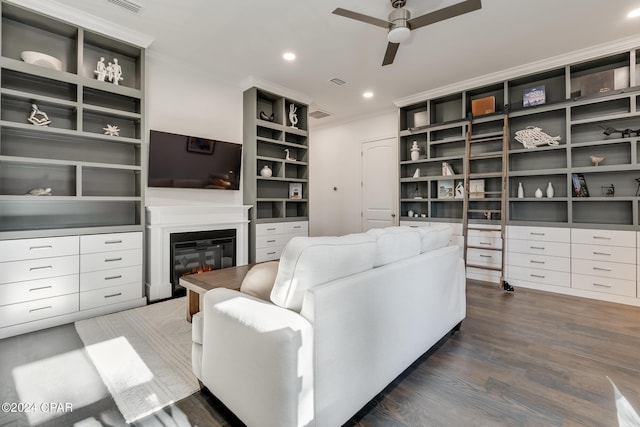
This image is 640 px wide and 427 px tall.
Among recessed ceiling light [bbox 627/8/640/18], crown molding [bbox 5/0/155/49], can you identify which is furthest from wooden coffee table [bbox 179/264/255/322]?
recessed ceiling light [bbox 627/8/640/18]

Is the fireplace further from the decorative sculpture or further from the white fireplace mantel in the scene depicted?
the decorative sculpture

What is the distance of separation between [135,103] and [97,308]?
87.2 inches

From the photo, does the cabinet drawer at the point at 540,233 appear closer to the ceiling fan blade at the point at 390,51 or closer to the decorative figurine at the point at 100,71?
the ceiling fan blade at the point at 390,51

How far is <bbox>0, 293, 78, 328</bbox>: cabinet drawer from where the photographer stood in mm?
2457

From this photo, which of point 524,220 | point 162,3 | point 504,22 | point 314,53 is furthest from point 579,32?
point 162,3

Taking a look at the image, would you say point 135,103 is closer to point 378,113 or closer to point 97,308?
point 97,308

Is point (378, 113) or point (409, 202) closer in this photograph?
point (409, 202)

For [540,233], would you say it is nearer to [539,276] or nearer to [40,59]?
[539,276]

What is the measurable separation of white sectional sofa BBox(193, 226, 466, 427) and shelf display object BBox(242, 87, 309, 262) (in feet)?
9.07

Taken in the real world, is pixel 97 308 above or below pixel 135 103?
below

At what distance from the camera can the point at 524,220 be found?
4070 millimetres

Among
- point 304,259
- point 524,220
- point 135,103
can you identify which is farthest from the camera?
point 524,220

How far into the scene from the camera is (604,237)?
335 centimetres

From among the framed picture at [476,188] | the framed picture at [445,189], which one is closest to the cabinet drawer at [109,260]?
the framed picture at [445,189]
